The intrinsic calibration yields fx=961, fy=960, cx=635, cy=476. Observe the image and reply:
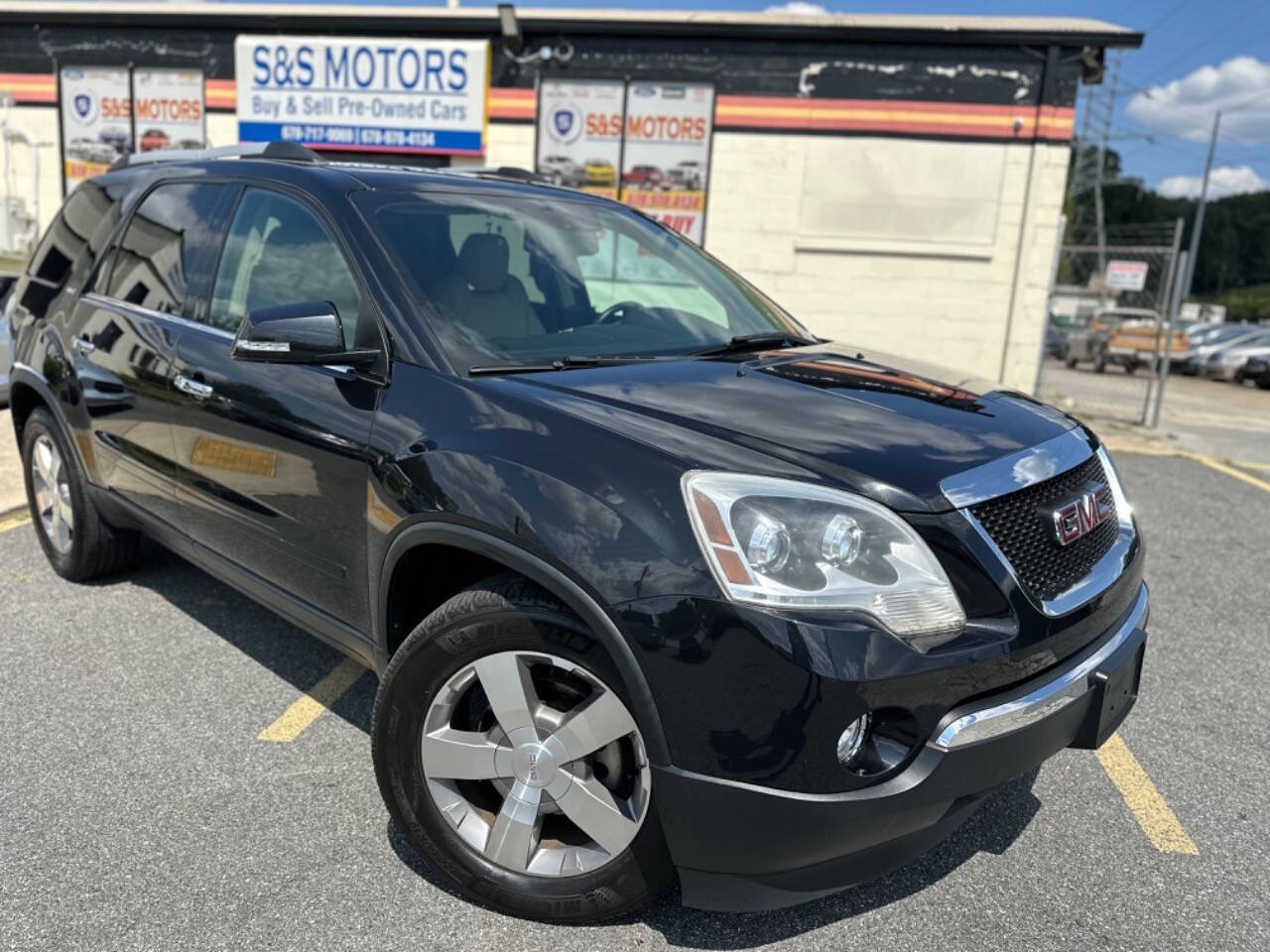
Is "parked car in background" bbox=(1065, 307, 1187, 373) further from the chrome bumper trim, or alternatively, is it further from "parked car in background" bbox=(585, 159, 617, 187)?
the chrome bumper trim

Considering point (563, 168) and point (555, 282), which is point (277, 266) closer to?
point (555, 282)

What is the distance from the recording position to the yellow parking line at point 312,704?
317 cm

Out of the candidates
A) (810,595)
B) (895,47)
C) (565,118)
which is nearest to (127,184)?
(810,595)

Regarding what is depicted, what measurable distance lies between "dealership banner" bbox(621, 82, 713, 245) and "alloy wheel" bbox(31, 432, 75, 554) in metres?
7.98

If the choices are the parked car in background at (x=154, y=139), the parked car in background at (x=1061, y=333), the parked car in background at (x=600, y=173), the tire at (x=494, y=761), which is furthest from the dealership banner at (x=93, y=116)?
the parked car in background at (x=1061, y=333)

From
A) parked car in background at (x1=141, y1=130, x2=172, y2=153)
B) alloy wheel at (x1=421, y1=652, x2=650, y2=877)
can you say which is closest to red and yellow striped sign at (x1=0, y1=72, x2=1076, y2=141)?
parked car in background at (x1=141, y1=130, x2=172, y2=153)

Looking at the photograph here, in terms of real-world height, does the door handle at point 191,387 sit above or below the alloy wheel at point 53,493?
above

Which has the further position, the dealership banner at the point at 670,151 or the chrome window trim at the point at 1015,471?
the dealership banner at the point at 670,151

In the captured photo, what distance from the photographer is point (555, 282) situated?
10.5 feet

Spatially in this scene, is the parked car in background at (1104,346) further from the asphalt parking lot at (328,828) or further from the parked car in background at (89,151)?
the asphalt parking lot at (328,828)

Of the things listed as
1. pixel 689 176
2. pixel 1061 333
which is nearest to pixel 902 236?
pixel 689 176

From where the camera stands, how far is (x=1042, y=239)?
422 inches

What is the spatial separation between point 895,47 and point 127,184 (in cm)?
899

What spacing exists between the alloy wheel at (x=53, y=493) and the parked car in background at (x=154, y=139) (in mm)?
9445
